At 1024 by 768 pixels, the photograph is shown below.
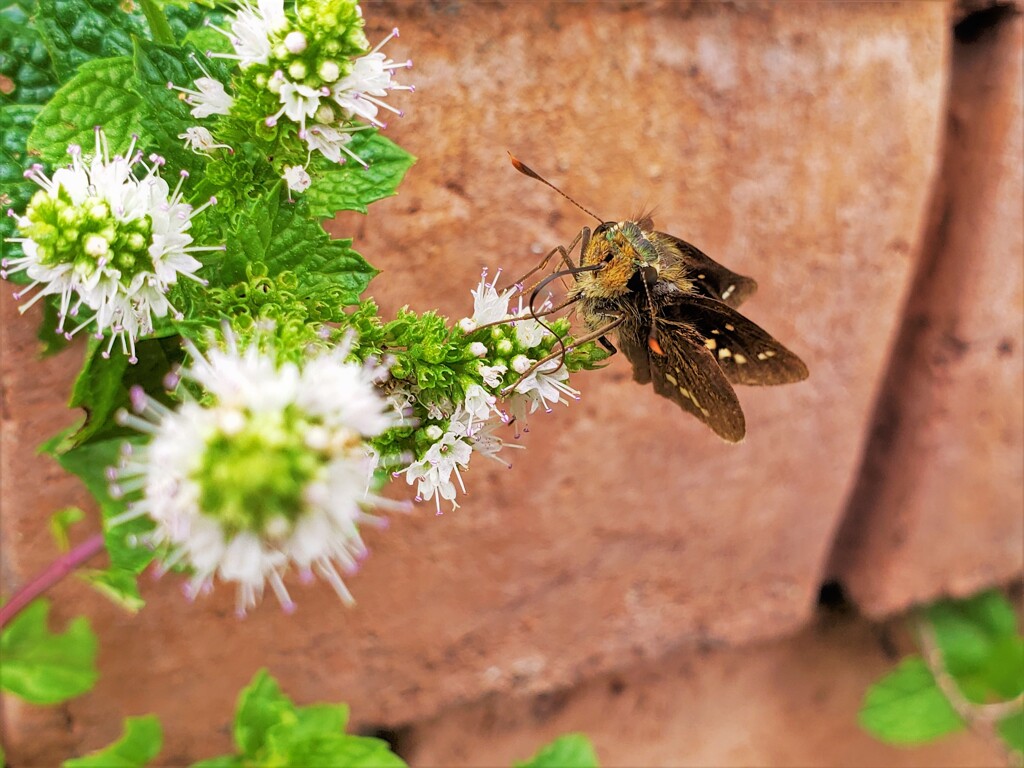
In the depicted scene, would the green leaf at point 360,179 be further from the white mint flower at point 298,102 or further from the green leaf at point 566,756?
the green leaf at point 566,756

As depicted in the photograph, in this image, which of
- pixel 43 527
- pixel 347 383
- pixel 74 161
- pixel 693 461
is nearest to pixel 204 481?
pixel 347 383

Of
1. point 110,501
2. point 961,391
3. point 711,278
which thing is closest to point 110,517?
point 110,501

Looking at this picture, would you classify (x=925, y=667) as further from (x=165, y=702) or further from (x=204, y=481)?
(x=204, y=481)

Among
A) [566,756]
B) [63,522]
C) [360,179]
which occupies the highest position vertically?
[360,179]

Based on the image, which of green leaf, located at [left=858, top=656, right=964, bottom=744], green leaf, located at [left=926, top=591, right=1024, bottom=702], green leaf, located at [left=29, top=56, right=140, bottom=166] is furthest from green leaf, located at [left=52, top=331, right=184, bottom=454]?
green leaf, located at [left=926, top=591, right=1024, bottom=702]

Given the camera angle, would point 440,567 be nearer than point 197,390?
No

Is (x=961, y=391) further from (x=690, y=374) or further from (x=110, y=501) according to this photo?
(x=110, y=501)

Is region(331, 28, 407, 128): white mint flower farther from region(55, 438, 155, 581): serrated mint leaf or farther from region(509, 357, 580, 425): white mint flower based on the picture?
region(55, 438, 155, 581): serrated mint leaf
